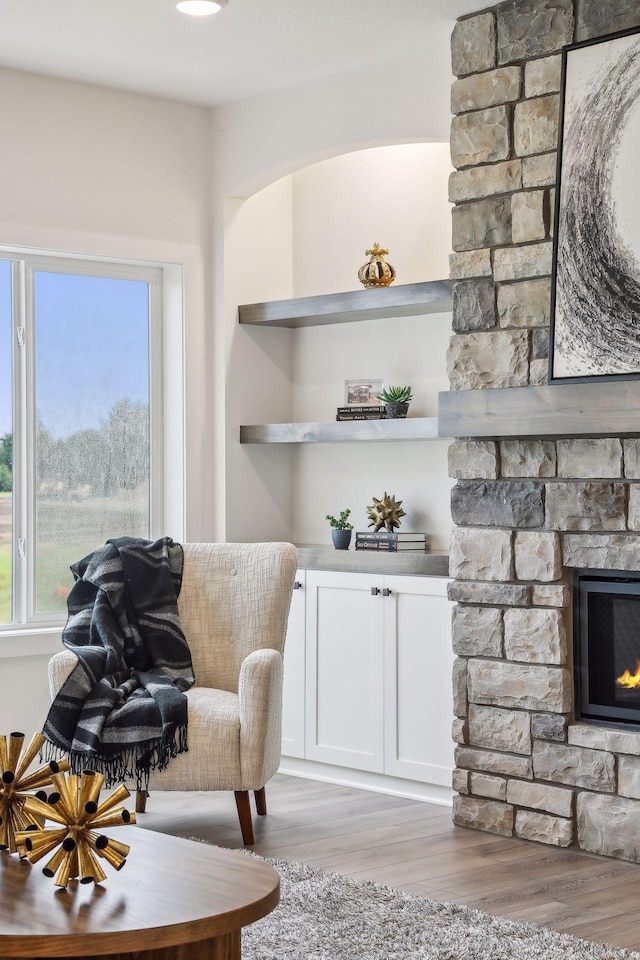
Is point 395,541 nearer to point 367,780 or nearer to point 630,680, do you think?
point 367,780

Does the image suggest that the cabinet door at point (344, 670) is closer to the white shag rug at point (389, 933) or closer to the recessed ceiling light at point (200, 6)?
the white shag rug at point (389, 933)

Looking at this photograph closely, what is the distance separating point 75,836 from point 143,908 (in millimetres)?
240

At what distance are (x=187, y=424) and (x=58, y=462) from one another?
0.59 m

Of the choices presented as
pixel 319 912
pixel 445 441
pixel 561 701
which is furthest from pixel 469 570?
pixel 319 912

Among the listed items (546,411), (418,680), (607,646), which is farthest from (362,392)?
(607,646)

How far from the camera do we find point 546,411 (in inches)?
146

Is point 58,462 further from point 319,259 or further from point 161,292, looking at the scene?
point 319,259

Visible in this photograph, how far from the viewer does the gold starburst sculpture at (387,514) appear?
4.87m

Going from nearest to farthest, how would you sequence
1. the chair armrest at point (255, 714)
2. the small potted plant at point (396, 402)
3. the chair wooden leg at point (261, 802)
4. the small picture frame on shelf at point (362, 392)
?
1. the chair armrest at point (255, 714)
2. the chair wooden leg at point (261, 802)
3. the small potted plant at point (396, 402)
4. the small picture frame on shelf at point (362, 392)

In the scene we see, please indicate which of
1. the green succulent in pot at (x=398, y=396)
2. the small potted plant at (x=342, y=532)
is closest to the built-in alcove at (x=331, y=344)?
the green succulent in pot at (x=398, y=396)

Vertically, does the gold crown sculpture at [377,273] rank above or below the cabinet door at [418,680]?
above

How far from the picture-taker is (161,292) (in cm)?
530

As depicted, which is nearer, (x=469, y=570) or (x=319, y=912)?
(x=319, y=912)

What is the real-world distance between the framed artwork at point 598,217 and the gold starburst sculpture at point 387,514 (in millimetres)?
1281
